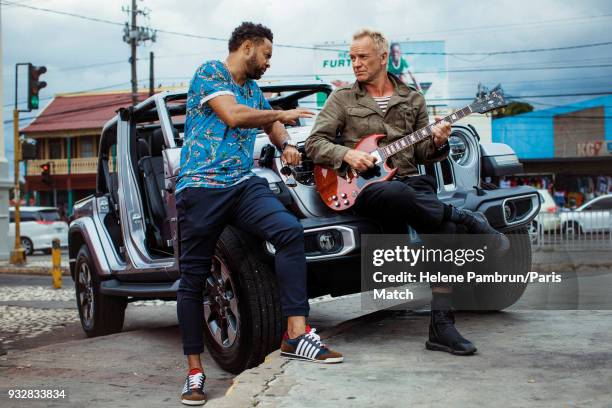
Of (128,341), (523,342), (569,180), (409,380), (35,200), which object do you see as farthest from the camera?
(35,200)

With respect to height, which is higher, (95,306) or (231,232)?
(231,232)

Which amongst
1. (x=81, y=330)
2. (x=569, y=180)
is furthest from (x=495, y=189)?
(x=569, y=180)

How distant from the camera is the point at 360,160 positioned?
174 inches

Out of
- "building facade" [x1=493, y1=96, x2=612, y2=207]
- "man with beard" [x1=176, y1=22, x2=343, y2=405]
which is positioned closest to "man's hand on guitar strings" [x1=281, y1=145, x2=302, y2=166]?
"man with beard" [x1=176, y1=22, x2=343, y2=405]

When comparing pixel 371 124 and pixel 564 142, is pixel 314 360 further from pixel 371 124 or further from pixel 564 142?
pixel 564 142

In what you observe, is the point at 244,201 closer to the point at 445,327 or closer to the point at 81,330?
the point at 445,327

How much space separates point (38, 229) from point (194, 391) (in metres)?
22.9

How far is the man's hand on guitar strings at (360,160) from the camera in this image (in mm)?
4410

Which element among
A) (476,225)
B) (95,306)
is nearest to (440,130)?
(476,225)

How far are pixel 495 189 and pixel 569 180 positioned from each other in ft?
120

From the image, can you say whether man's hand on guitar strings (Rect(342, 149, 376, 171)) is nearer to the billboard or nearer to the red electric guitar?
the red electric guitar

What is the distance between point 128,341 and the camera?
6379 millimetres

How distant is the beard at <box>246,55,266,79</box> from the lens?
4340 mm

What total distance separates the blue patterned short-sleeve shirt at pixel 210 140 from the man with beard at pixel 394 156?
61 cm
